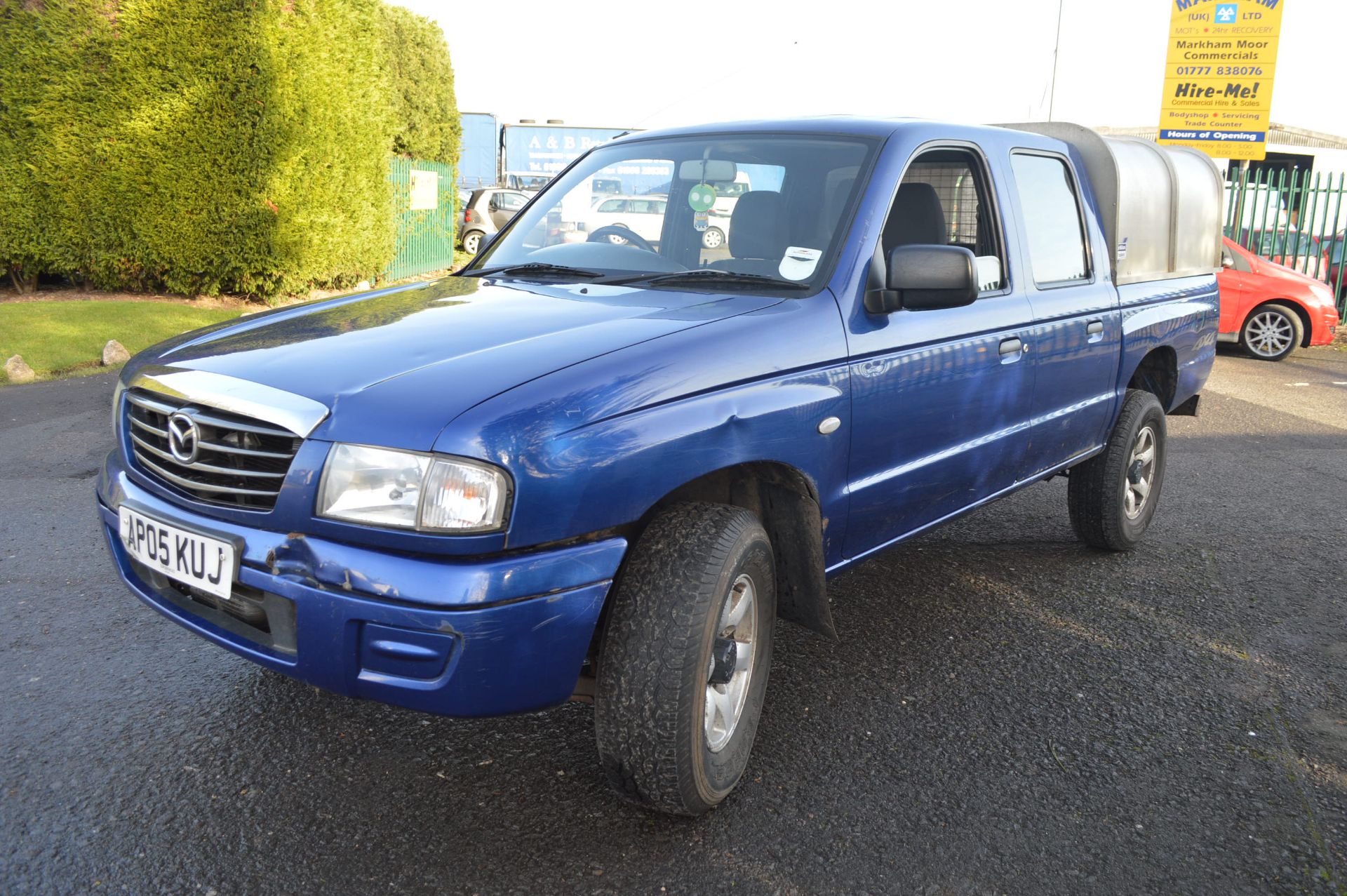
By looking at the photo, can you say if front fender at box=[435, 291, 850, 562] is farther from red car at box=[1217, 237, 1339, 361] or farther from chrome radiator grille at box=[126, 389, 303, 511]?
red car at box=[1217, 237, 1339, 361]

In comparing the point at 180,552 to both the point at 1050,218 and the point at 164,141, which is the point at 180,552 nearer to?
the point at 1050,218

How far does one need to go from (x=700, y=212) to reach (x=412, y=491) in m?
1.79

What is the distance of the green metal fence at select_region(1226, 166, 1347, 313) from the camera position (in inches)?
609

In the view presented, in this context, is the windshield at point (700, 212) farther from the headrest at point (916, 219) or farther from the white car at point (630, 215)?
the headrest at point (916, 219)

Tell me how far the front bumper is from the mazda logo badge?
0.23 metres

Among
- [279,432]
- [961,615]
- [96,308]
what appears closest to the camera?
[279,432]

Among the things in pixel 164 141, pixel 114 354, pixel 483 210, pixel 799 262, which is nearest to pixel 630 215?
pixel 799 262

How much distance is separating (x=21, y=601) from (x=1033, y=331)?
13.1ft

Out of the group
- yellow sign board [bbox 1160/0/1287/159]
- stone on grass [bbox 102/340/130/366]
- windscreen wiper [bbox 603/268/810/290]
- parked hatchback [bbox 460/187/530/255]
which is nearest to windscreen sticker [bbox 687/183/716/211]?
windscreen wiper [bbox 603/268/810/290]

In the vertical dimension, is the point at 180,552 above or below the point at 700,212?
below

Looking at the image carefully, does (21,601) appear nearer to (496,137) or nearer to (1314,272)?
(1314,272)

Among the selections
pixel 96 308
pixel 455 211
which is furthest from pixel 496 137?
pixel 96 308

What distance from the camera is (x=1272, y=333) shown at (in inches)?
506

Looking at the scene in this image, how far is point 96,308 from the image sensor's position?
39.0 ft
